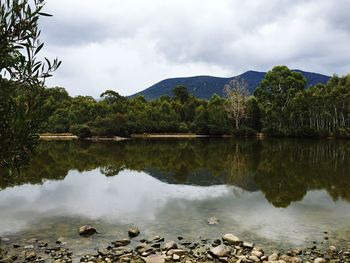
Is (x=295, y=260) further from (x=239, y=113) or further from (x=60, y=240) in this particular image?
(x=239, y=113)

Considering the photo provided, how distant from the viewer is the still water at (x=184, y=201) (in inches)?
566

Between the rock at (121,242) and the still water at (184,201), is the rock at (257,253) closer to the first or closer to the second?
the still water at (184,201)

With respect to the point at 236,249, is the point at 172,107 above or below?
above

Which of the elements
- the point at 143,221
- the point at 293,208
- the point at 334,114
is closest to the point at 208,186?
the point at 293,208

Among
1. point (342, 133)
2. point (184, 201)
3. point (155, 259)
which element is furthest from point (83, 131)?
point (155, 259)

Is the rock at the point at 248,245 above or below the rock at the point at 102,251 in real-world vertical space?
above

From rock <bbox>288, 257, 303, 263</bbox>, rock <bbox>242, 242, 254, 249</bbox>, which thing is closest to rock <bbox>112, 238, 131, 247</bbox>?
rock <bbox>242, 242, 254, 249</bbox>

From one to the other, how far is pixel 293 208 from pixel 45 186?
640 inches

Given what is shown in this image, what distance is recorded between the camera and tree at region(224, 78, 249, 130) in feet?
270

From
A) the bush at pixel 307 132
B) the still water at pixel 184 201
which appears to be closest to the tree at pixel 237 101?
the bush at pixel 307 132

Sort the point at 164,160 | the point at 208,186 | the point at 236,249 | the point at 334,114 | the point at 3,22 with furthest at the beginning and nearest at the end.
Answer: the point at 334,114 → the point at 164,160 → the point at 208,186 → the point at 236,249 → the point at 3,22

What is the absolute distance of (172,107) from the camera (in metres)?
96.9

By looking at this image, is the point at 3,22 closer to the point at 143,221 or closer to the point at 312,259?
the point at 312,259

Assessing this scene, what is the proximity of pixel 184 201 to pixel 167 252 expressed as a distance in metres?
8.07
